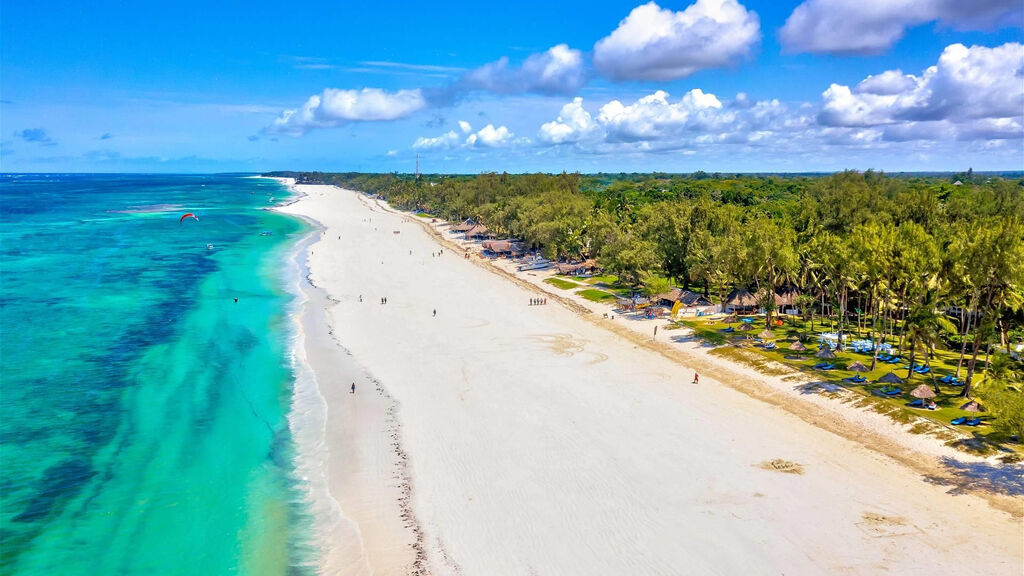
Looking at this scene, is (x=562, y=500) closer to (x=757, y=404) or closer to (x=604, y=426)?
(x=604, y=426)

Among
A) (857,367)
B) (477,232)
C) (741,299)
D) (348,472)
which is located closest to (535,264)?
(741,299)

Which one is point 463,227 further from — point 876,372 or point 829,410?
point 829,410

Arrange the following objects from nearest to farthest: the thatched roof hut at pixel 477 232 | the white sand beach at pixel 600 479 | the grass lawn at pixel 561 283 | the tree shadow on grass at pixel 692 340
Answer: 1. the white sand beach at pixel 600 479
2. the tree shadow on grass at pixel 692 340
3. the grass lawn at pixel 561 283
4. the thatched roof hut at pixel 477 232

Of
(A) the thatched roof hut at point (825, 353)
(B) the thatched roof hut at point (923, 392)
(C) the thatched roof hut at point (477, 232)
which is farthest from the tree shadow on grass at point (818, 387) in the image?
(C) the thatched roof hut at point (477, 232)

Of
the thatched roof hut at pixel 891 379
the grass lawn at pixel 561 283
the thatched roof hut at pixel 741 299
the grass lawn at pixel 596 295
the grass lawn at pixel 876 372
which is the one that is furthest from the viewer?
the grass lawn at pixel 561 283

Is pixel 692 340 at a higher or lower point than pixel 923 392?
lower

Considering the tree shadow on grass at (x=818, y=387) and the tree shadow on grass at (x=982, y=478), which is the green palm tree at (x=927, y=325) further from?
the tree shadow on grass at (x=982, y=478)

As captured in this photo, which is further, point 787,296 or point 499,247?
point 499,247
